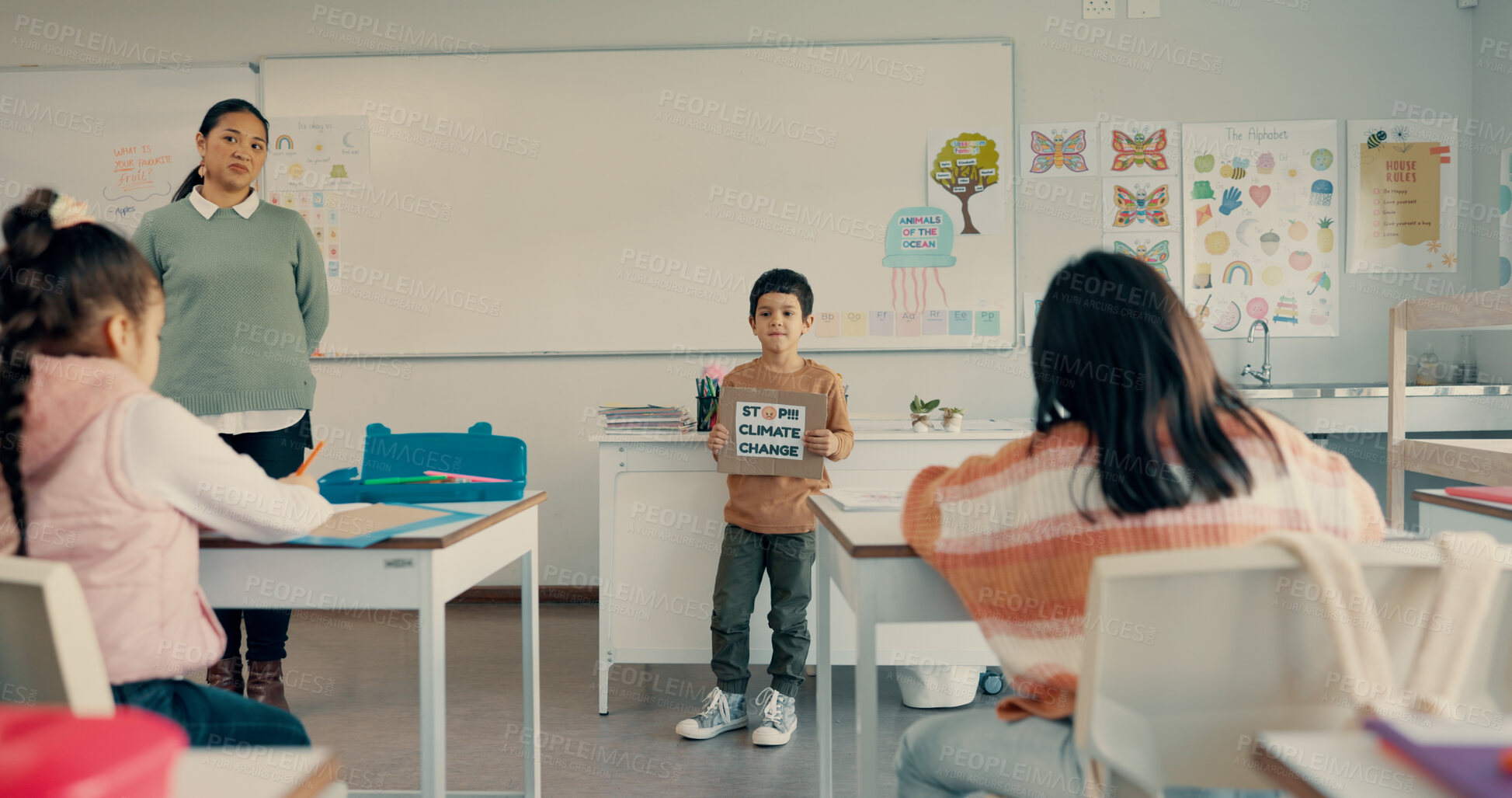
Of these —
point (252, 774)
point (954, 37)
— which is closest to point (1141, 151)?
point (954, 37)

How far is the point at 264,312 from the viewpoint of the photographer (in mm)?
2260

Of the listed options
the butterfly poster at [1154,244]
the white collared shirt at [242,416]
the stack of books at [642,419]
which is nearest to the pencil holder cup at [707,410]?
the stack of books at [642,419]

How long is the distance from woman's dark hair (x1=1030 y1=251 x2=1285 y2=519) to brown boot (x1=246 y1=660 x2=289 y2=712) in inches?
83.9

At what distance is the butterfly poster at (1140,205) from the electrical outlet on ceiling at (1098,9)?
2.14ft

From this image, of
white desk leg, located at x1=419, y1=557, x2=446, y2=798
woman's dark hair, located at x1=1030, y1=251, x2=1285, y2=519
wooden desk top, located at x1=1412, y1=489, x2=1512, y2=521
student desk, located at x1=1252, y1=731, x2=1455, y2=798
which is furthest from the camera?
wooden desk top, located at x1=1412, y1=489, x2=1512, y2=521

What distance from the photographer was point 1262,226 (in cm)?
374

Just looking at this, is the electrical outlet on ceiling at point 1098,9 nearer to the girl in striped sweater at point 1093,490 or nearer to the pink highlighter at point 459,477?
the girl in striped sweater at point 1093,490

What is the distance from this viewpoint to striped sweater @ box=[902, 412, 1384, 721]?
3.50 ft

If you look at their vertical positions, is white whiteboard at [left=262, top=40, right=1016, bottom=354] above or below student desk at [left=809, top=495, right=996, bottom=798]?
above

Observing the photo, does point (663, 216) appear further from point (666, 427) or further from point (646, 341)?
point (666, 427)

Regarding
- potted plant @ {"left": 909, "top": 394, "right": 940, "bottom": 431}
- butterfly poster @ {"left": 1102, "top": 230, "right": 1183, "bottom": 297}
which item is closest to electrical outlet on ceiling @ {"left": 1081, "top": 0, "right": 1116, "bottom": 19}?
butterfly poster @ {"left": 1102, "top": 230, "right": 1183, "bottom": 297}

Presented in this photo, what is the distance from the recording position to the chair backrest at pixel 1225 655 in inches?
32.9

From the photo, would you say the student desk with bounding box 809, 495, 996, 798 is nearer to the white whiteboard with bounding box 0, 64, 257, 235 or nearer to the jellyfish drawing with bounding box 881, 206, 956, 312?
the jellyfish drawing with bounding box 881, 206, 956, 312

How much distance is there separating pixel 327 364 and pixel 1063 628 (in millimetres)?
3538
